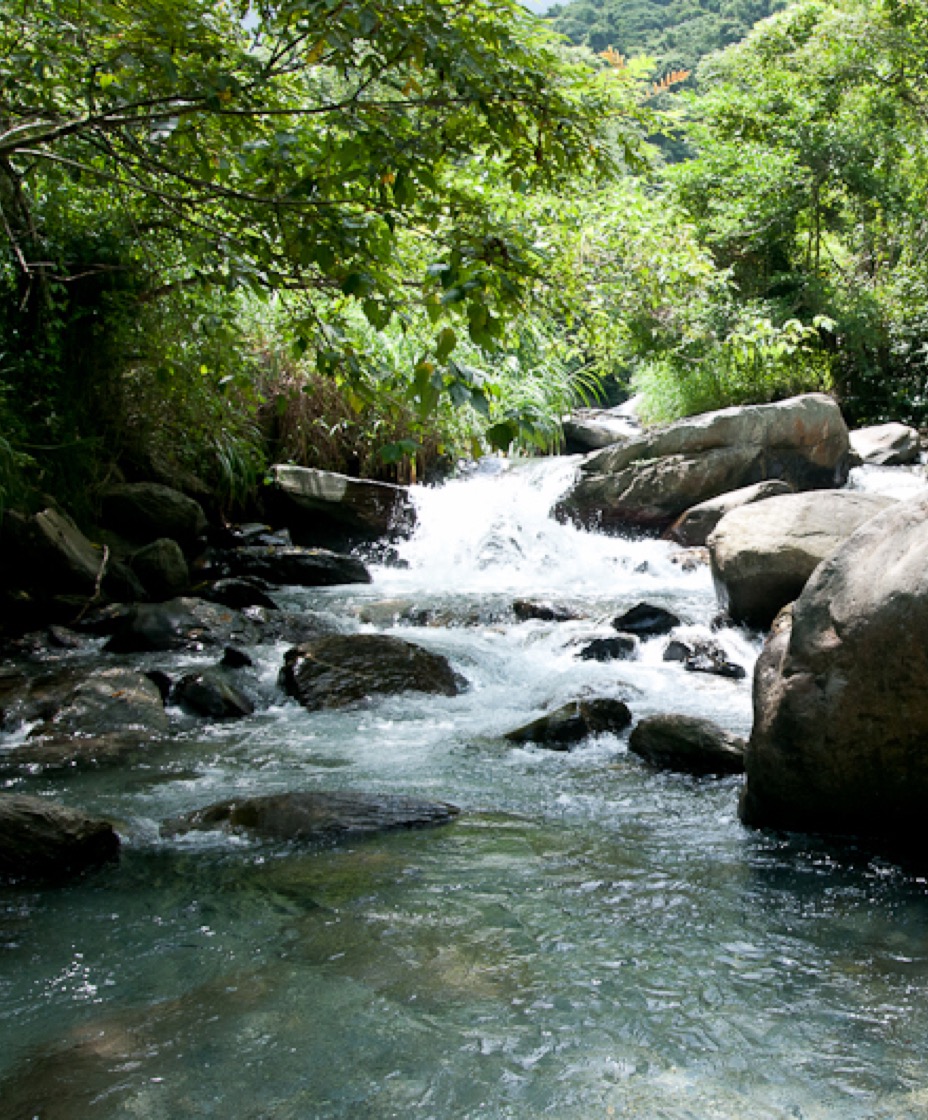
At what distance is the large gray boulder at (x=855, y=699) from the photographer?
10.3ft

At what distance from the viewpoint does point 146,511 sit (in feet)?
29.0

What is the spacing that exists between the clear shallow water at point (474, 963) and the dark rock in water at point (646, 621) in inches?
103

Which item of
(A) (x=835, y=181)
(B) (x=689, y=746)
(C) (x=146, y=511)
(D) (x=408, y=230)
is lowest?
(B) (x=689, y=746)

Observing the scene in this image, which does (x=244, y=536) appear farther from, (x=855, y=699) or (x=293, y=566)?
(x=855, y=699)

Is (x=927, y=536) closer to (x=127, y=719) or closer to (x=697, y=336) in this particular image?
(x=127, y=719)

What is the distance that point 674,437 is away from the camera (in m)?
11.1

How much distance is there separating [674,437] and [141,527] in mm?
6001

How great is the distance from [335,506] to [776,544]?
504 centimetres

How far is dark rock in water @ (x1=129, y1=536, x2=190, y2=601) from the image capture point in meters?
8.13

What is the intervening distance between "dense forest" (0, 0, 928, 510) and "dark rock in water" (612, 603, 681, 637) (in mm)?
1812

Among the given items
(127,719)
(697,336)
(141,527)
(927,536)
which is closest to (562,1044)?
(927,536)

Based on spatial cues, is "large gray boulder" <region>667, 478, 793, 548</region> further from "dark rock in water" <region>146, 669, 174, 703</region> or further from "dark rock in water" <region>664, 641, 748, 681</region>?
"dark rock in water" <region>146, 669, 174, 703</region>

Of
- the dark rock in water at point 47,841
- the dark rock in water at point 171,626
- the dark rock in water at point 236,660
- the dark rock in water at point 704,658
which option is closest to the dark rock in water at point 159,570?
A: the dark rock in water at point 171,626

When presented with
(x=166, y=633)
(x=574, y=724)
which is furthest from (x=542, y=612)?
(x=166, y=633)
